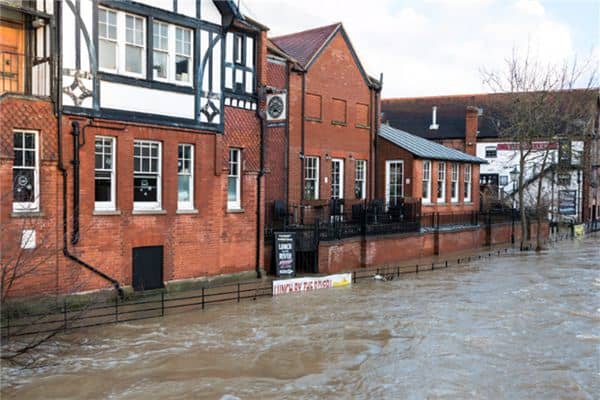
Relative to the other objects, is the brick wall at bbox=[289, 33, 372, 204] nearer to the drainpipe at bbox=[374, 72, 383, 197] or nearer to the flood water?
the drainpipe at bbox=[374, 72, 383, 197]

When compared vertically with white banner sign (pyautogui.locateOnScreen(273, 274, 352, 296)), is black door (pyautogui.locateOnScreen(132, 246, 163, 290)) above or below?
above

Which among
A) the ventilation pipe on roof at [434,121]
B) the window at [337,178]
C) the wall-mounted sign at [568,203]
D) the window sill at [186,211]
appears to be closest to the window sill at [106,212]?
the window sill at [186,211]

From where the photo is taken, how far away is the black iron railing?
47.3ft

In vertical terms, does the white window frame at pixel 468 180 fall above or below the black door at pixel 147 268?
above

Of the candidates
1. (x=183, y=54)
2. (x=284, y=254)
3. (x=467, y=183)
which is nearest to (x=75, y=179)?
(x=183, y=54)

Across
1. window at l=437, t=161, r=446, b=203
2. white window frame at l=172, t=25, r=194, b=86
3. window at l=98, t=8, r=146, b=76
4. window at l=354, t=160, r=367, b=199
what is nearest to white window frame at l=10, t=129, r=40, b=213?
Result: window at l=98, t=8, r=146, b=76

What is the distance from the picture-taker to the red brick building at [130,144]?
1399 centimetres

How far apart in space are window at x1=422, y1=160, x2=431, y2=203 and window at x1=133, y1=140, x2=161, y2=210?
17697 mm

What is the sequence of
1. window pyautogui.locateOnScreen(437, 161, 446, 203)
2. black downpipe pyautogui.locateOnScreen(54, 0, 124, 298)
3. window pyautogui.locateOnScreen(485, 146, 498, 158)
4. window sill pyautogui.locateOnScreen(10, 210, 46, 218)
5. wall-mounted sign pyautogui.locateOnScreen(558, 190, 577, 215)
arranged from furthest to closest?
window pyautogui.locateOnScreen(485, 146, 498, 158)
wall-mounted sign pyautogui.locateOnScreen(558, 190, 577, 215)
window pyautogui.locateOnScreen(437, 161, 446, 203)
black downpipe pyautogui.locateOnScreen(54, 0, 124, 298)
window sill pyautogui.locateOnScreen(10, 210, 46, 218)

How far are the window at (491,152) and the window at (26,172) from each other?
1726 inches

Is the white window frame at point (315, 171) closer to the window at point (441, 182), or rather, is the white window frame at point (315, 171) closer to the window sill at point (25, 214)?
the window at point (441, 182)

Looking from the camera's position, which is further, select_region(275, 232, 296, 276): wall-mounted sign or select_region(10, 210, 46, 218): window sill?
select_region(275, 232, 296, 276): wall-mounted sign

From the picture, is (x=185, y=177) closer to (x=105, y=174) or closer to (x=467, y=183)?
(x=105, y=174)

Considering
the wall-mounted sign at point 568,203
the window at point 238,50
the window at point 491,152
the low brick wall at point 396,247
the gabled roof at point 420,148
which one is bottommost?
the low brick wall at point 396,247
